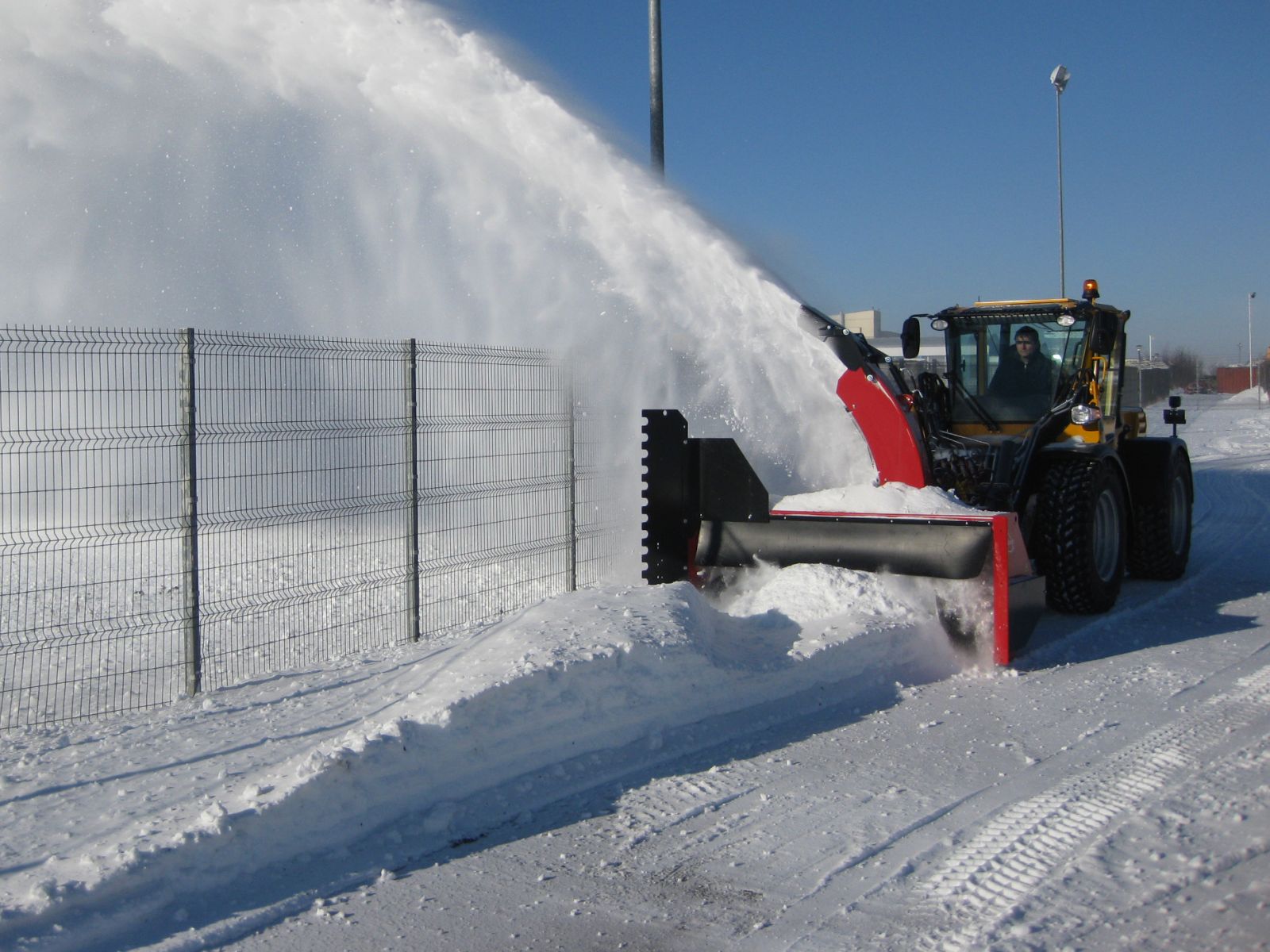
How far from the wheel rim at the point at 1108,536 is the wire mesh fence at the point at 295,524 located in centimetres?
379

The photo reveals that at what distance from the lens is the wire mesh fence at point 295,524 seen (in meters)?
6.38

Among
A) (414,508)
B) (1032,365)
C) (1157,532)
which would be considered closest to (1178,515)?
(1157,532)

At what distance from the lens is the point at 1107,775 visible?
4.81 m

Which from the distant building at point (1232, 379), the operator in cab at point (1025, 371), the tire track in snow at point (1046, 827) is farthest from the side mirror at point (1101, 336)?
the distant building at point (1232, 379)

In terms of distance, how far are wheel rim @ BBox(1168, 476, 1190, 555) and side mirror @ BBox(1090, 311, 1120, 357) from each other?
182cm

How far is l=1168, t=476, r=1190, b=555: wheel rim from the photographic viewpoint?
32.4 feet

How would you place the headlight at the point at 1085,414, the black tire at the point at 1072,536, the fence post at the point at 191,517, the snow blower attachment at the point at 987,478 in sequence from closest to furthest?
the fence post at the point at 191,517, the snow blower attachment at the point at 987,478, the black tire at the point at 1072,536, the headlight at the point at 1085,414

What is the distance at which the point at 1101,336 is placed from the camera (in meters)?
8.80

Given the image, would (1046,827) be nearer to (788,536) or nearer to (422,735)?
(422,735)

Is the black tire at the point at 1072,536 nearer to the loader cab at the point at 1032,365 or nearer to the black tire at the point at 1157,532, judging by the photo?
the loader cab at the point at 1032,365

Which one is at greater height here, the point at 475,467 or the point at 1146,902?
the point at 475,467

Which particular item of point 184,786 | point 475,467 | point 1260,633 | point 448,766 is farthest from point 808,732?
point 475,467

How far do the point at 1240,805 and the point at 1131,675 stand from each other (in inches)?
84.5

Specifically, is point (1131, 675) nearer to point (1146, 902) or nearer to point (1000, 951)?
point (1146, 902)
